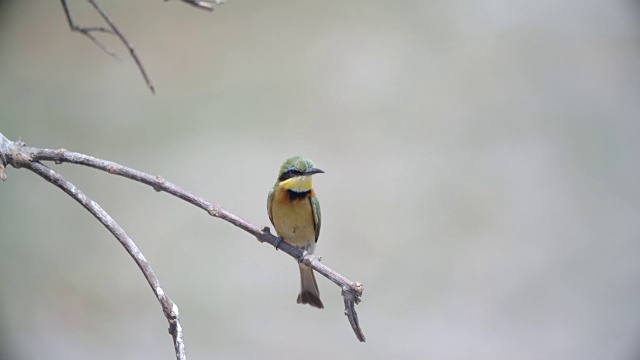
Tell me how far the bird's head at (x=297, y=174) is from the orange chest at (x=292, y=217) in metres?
0.04

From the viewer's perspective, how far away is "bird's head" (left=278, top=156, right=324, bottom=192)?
1740 mm

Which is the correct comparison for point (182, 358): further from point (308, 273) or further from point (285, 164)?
point (308, 273)

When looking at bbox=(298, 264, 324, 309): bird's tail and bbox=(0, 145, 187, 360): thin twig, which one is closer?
bbox=(0, 145, 187, 360): thin twig

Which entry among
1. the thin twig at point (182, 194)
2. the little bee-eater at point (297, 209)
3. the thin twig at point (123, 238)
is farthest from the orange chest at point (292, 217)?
the thin twig at point (123, 238)

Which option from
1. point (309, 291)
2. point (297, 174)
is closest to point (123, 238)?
point (297, 174)

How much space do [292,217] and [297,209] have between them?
31mm

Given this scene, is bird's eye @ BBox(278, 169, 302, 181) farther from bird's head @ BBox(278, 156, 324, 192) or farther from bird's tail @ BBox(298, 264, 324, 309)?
bird's tail @ BBox(298, 264, 324, 309)

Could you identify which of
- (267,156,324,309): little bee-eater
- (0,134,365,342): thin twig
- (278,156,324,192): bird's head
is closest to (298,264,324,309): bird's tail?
(267,156,324,309): little bee-eater

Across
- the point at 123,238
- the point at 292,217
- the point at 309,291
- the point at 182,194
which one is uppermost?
the point at 292,217

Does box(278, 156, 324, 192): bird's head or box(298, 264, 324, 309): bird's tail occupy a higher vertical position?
box(278, 156, 324, 192): bird's head

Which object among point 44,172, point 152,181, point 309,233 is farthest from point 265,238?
point 309,233

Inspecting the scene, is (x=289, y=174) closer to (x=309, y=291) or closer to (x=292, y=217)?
(x=292, y=217)

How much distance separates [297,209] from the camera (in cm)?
185

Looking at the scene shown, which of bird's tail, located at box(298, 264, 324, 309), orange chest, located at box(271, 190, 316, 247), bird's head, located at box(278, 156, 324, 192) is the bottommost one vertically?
bird's tail, located at box(298, 264, 324, 309)
